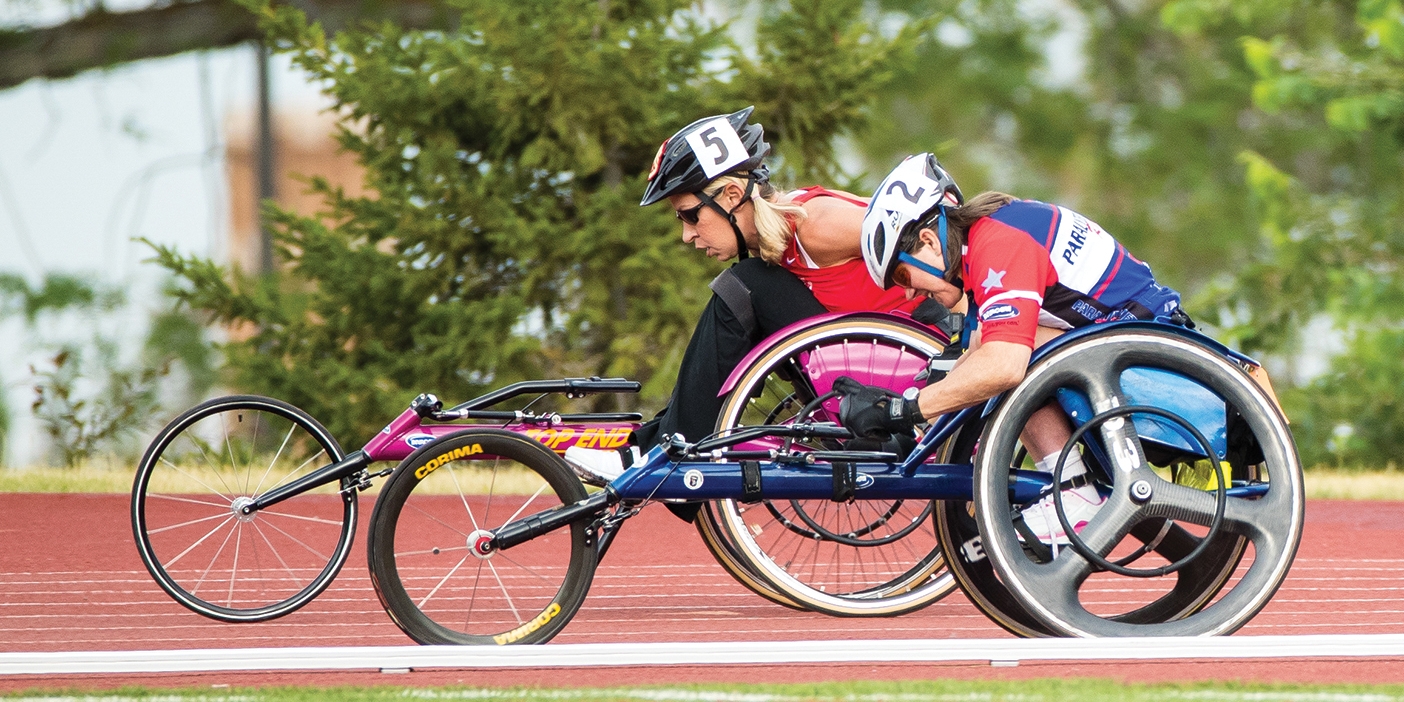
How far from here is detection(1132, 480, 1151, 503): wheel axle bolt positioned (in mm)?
4375

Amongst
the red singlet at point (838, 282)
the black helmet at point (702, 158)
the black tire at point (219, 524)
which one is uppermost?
the black helmet at point (702, 158)

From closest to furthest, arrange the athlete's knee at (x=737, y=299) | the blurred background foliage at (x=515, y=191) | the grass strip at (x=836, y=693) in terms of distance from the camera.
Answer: the grass strip at (x=836, y=693), the athlete's knee at (x=737, y=299), the blurred background foliage at (x=515, y=191)

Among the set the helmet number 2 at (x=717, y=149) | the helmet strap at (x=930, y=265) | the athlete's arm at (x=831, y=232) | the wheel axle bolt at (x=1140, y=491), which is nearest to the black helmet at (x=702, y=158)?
the helmet number 2 at (x=717, y=149)

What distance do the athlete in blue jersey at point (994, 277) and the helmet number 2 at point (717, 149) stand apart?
837mm

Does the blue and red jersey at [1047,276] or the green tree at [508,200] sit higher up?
the green tree at [508,200]

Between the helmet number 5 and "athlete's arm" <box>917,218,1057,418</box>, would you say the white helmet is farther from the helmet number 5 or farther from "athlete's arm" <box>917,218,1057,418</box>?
the helmet number 5

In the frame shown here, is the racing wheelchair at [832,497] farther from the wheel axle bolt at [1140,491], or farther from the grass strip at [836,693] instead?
the grass strip at [836,693]

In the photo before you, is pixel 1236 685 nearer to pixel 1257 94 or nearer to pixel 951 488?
pixel 951 488

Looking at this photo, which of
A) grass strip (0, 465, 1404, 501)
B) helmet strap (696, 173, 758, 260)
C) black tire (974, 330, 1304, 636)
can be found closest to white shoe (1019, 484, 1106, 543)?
black tire (974, 330, 1304, 636)

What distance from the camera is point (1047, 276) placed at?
14.9 feet

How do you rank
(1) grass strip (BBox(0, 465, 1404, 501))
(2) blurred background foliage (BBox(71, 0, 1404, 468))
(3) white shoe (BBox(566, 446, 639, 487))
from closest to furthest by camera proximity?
(3) white shoe (BBox(566, 446, 639, 487)) → (1) grass strip (BBox(0, 465, 1404, 501)) → (2) blurred background foliage (BBox(71, 0, 1404, 468))

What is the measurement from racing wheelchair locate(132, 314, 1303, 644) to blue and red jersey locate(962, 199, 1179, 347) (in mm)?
187

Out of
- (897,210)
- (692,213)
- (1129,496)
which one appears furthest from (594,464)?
(1129,496)

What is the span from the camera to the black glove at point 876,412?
457 cm
